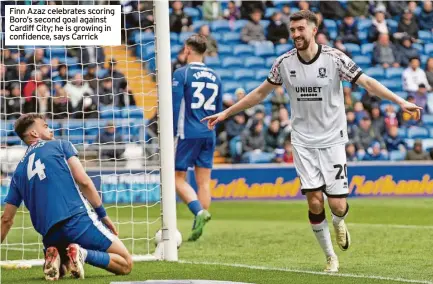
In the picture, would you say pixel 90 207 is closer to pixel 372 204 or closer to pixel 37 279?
pixel 37 279

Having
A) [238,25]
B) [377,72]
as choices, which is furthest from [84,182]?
[377,72]

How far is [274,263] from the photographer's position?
9.38 m

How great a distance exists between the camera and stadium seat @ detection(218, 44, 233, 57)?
24.0 metres

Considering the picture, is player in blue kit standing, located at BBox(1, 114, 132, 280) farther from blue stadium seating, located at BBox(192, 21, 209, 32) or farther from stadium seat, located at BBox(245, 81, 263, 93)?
blue stadium seating, located at BBox(192, 21, 209, 32)

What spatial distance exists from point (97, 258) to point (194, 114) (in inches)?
166

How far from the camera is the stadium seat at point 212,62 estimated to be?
23.2 m

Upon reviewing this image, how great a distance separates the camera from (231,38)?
24.1 m

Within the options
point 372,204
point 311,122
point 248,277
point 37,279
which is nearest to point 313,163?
point 311,122

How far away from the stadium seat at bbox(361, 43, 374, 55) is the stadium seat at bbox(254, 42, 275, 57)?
217 centimetres

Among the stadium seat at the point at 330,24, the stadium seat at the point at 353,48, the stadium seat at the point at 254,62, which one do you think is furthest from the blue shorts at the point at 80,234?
the stadium seat at the point at 353,48

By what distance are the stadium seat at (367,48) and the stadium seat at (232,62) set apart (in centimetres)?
288

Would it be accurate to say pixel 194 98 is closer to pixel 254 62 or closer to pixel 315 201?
pixel 315 201

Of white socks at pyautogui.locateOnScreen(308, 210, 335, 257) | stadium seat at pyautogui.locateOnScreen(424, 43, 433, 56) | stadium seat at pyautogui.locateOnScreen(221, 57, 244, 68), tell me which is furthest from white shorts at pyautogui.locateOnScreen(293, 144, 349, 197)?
stadium seat at pyautogui.locateOnScreen(424, 43, 433, 56)

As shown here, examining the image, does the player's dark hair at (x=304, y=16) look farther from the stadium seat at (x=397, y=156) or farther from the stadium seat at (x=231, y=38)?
the stadium seat at (x=231, y=38)
